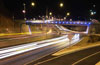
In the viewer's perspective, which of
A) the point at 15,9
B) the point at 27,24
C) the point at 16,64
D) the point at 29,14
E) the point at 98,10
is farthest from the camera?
the point at 29,14

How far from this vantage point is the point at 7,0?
95.7 m

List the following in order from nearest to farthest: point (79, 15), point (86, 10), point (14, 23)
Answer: point (14, 23) < point (86, 10) < point (79, 15)

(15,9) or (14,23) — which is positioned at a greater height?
(15,9)

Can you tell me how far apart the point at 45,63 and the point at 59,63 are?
1.28 m

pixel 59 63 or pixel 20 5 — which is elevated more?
pixel 20 5

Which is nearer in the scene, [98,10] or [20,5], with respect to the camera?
[20,5]

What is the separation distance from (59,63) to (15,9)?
9773 cm

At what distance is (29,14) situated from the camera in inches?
5300

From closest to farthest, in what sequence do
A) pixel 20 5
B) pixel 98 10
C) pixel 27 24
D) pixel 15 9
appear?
1. pixel 27 24
2. pixel 15 9
3. pixel 20 5
4. pixel 98 10

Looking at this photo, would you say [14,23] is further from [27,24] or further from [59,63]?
[59,63]

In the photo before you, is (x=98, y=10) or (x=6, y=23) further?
(x=98, y=10)

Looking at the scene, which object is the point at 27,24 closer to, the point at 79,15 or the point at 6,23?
the point at 6,23

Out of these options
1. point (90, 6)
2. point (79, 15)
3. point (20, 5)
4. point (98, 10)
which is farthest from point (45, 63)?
point (79, 15)

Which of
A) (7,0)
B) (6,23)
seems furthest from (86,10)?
(6,23)
